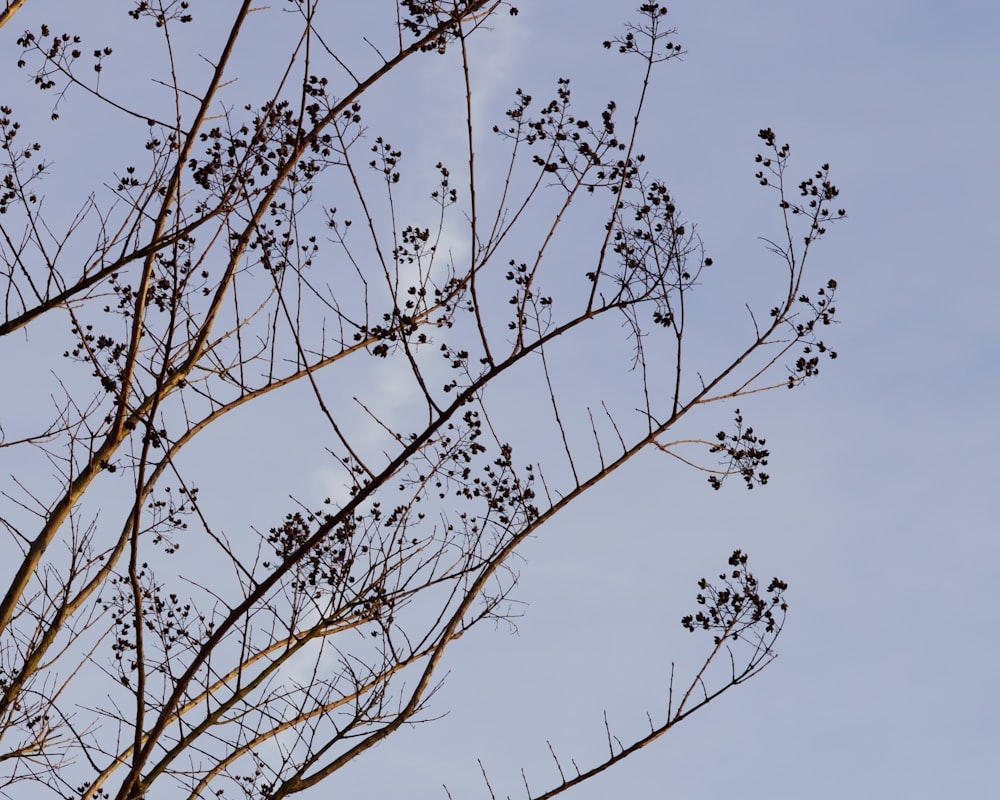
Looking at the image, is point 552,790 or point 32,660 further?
point 32,660

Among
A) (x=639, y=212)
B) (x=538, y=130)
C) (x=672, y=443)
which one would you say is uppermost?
(x=538, y=130)

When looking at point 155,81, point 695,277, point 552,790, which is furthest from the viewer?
point 155,81

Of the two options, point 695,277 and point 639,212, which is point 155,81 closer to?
point 639,212

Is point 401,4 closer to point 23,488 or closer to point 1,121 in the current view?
point 1,121

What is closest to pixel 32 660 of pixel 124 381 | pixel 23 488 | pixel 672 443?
pixel 23 488

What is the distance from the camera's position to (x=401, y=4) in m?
5.11

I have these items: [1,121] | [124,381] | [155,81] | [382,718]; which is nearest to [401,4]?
[155,81]

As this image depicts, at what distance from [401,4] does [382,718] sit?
324 centimetres

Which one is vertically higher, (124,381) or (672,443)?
(124,381)

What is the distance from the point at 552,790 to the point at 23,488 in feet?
11.0

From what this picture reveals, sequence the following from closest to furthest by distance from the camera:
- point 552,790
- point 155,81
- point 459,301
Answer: point 552,790
point 155,81
point 459,301

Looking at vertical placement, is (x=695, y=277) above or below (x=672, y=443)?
above

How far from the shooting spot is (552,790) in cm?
469

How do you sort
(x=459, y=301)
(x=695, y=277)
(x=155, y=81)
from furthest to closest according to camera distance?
(x=459, y=301)
(x=155, y=81)
(x=695, y=277)
